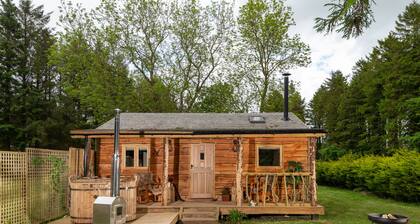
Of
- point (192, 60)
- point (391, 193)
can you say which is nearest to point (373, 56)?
point (192, 60)

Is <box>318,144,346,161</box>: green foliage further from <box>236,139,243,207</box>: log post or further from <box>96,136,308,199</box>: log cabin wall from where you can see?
<box>236,139,243,207</box>: log post

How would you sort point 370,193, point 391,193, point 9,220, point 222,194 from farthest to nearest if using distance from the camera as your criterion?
point 370,193 < point 391,193 < point 222,194 < point 9,220

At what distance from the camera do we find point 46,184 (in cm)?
1021

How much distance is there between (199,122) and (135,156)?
2893 millimetres

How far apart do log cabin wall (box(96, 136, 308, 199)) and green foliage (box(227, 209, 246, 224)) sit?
2.26 metres

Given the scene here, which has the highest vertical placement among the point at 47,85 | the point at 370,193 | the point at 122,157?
the point at 47,85

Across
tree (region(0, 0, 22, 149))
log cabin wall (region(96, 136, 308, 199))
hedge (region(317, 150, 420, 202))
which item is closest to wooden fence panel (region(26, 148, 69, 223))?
log cabin wall (region(96, 136, 308, 199))

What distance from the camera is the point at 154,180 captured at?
537 inches

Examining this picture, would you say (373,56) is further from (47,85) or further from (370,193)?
(47,85)

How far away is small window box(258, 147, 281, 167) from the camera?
1340 cm

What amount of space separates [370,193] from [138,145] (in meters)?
12.2

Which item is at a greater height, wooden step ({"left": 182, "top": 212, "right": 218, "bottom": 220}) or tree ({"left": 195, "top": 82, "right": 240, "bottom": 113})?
tree ({"left": 195, "top": 82, "right": 240, "bottom": 113})

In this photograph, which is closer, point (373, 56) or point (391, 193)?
point (391, 193)

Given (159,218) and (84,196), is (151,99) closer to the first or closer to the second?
(159,218)
